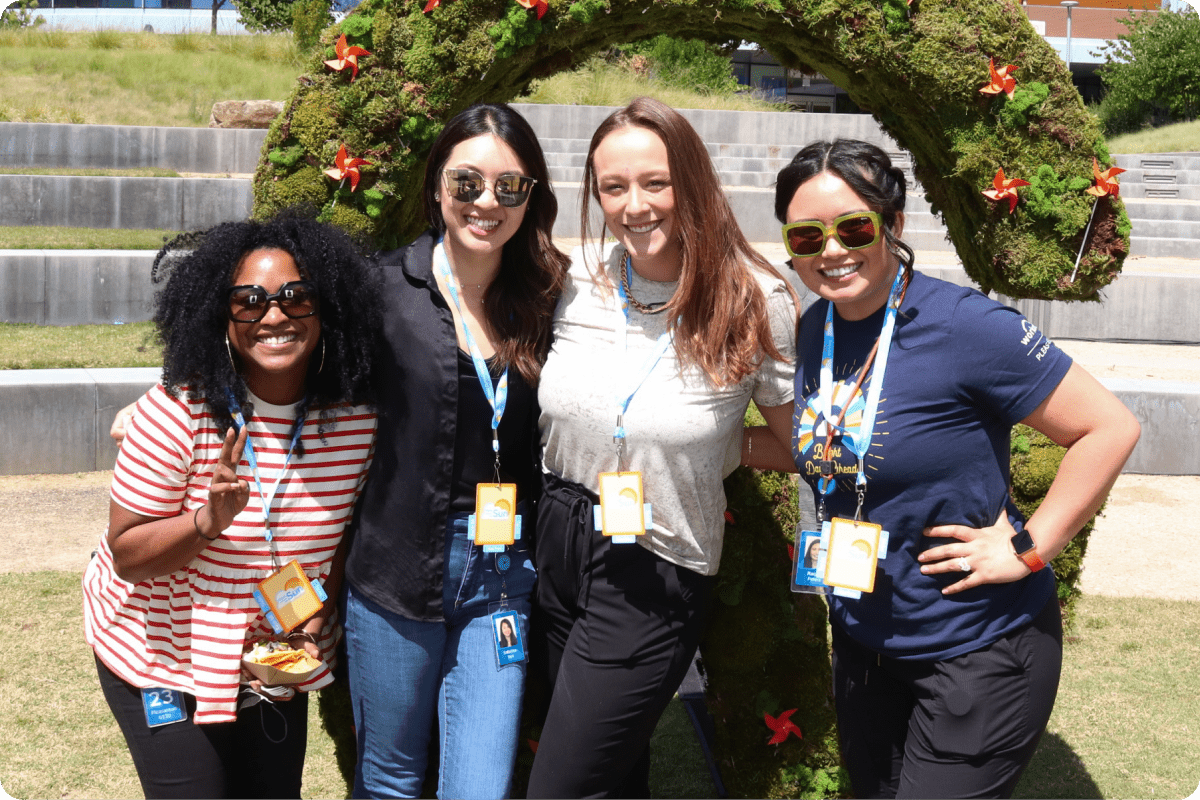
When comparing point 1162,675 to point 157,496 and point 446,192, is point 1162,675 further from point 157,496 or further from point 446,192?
point 157,496

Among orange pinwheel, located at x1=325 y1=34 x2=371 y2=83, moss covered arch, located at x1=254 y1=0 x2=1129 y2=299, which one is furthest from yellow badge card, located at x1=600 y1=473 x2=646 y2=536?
orange pinwheel, located at x1=325 y1=34 x2=371 y2=83

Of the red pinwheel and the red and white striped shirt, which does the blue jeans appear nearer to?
the red and white striped shirt

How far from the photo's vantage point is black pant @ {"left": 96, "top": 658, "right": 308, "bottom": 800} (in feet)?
7.28

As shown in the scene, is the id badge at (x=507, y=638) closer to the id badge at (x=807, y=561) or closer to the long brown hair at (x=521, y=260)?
the long brown hair at (x=521, y=260)

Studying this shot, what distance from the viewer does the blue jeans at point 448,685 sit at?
2.40m

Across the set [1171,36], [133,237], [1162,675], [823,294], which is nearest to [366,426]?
[823,294]

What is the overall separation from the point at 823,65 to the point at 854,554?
2034mm

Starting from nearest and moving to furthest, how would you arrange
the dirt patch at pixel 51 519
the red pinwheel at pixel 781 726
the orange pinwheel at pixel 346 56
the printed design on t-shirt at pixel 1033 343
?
the printed design on t-shirt at pixel 1033 343 < the red pinwheel at pixel 781 726 < the orange pinwheel at pixel 346 56 < the dirt patch at pixel 51 519

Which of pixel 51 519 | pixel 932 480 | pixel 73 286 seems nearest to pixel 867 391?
pixel 932 480

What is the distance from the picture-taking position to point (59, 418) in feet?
22.1

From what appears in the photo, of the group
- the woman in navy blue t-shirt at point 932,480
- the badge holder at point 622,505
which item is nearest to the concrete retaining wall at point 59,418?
the badge holder at point 622,505

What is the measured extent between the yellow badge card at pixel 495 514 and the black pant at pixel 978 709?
2.79 ft

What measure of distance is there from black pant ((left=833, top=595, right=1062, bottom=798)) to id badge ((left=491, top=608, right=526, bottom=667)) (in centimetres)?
80

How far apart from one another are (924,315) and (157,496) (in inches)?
64.0
